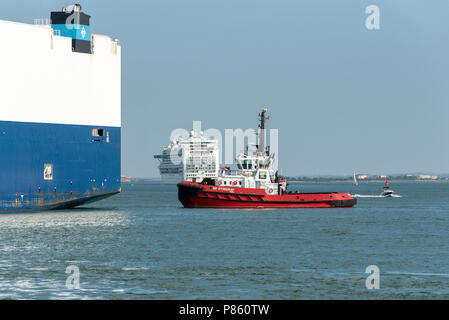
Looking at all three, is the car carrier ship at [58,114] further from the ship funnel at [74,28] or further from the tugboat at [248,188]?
the tugboat at [248,188]

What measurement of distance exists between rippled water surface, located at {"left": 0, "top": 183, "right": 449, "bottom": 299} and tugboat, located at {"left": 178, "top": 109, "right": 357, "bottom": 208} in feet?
30.9

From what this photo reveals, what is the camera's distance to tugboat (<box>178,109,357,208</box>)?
62625 mm

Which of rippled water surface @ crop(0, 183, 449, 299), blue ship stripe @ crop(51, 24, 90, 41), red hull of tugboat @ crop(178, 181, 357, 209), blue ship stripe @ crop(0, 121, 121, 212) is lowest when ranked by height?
rippled water surface @ crop(0, 183, 449, 299)

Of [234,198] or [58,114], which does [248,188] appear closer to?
[234,198]

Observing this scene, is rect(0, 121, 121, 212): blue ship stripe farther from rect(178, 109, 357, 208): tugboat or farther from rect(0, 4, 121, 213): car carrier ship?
rect(178, 109, 357, 208): tugboat

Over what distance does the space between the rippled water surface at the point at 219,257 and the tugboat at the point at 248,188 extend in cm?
943

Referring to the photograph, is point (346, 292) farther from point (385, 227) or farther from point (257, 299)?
point (385, 227)

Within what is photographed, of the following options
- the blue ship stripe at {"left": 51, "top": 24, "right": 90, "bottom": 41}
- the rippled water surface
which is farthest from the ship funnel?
the rippled water surface

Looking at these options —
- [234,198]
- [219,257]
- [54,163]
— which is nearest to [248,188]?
[234,198]

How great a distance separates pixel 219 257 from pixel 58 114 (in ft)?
76.7

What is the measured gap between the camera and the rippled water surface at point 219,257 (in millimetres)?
23719

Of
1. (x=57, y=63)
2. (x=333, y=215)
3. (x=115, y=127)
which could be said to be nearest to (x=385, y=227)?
(x=333, y=215)

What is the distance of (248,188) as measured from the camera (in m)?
62.7

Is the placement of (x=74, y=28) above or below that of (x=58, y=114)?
above
